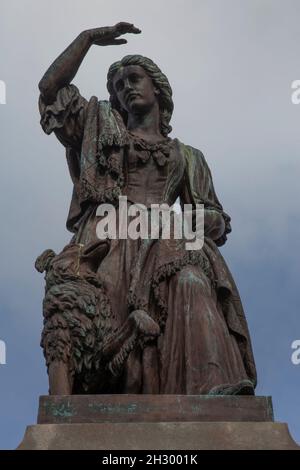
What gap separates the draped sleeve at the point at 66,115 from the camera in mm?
9461

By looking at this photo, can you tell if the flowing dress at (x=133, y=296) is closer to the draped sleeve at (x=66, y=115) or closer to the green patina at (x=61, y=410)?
the draped sleeve at (x=66, y=115)

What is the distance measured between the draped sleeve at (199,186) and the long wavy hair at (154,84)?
52 centimetres

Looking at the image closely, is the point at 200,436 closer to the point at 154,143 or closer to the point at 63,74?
the point at 154,143

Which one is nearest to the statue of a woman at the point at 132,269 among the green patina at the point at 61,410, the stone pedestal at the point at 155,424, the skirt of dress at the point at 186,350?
the skirt of dress at the point at 186,350

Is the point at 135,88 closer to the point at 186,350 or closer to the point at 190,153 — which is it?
the point at 190,153

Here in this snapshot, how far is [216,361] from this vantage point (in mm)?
7488

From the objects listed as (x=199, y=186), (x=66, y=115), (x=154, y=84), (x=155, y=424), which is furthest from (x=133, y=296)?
(x=154, y=84)

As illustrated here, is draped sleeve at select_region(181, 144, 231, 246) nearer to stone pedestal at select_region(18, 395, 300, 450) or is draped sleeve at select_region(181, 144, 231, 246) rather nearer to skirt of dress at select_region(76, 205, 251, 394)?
skirt of dress at select_region(76, 205, 251, 394)

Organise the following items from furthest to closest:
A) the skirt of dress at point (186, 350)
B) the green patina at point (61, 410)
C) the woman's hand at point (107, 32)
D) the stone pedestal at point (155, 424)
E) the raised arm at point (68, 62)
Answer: the woman's hand at point (107, 32)
the raised arm at point (68, 62)
the skirt of dress at point (186, 350)
the green patina at point (61, 410)
the stone pedestal at point (155, 424)

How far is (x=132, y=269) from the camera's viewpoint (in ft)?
27.1

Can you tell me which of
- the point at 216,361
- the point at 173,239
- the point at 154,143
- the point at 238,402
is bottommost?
the point at 238,402

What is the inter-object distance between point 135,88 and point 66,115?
91cm
